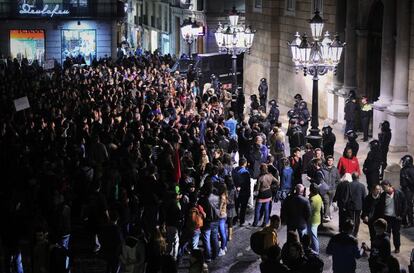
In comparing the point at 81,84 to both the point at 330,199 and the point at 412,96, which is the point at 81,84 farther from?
the point at 330,199

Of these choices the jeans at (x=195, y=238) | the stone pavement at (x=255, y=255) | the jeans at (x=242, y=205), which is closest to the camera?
the jeans at (x=195, y=238)

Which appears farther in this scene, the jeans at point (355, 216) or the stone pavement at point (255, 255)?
the jeans at point (355, 216)

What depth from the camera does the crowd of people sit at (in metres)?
14.9

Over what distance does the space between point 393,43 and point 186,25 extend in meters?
17.0

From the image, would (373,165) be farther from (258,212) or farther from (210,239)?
(210,239)

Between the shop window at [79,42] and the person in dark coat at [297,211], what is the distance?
1702 inches

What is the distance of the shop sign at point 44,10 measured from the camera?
194 ft

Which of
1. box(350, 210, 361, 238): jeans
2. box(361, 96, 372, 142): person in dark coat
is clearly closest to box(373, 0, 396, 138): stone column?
box(361, 96, 372, 142): person in dark coat

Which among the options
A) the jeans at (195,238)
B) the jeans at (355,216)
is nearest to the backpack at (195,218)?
the jeans at (195,238)

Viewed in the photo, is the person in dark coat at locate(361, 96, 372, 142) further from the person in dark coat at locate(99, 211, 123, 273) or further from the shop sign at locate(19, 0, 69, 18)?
the shop sign at locate(19, 0, 69, 18)

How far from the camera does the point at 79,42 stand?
60.4 metres

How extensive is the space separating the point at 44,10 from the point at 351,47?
1149 inches

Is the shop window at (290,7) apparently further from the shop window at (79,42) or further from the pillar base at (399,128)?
the shop window at (79,42)

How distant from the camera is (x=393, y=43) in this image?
30297mm
